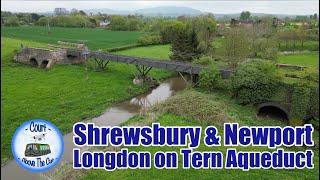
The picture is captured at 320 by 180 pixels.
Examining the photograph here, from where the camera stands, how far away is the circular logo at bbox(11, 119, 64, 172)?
12.2 m

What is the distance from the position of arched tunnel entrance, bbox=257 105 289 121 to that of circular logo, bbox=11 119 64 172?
17995mm

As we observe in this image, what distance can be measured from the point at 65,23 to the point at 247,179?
10086cm

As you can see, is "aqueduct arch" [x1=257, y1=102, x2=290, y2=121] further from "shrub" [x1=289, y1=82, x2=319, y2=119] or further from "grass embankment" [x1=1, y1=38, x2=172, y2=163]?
"grass embankment" [x1=1, y1=38, x2=172, y2=163]

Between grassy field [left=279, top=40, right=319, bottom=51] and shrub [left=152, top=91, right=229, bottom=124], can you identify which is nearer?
shrub [left=152, top=91, right=229, bottom=124]

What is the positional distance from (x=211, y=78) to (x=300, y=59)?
25.7 m

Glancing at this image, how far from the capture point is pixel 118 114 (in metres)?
28.0

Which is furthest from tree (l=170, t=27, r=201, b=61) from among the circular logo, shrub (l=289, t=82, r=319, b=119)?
the circular logo

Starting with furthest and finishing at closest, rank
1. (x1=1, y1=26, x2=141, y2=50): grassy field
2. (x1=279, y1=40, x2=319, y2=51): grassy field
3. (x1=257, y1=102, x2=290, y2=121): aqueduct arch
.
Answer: (x1=1, y1=26, x2=141, y2=50): grassy field < (x1=279, y1=40, x2=319, y2=51): grassy field < (x1=257, y1=102, x2=290, y2=121): aqueduct arch

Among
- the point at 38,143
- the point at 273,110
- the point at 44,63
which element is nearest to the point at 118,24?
the point at 44,63

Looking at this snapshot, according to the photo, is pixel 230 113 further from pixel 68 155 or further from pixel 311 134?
pixel 68 155

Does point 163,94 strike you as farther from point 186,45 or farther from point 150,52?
point 150,52

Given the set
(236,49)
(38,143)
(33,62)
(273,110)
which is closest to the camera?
(38,143)

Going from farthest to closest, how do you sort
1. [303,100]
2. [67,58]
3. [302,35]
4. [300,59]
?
1. [302,35]
2. [300,59]
3. [67,58]
4. [303,100]

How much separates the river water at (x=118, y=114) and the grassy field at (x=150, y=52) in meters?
13.4
